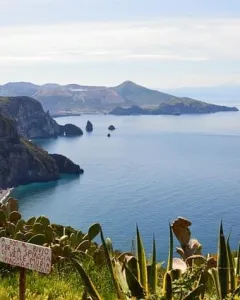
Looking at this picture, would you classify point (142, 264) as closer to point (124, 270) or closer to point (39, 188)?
point (124, 270)

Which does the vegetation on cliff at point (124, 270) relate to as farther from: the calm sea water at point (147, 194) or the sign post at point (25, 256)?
the calm sea water at point (147, 194)

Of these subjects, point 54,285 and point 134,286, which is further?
point 54,285

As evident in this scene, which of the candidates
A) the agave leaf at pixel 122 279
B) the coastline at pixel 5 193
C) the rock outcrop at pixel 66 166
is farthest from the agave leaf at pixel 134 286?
the rock outcrop at pixel 66 166

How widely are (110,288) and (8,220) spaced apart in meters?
5.01

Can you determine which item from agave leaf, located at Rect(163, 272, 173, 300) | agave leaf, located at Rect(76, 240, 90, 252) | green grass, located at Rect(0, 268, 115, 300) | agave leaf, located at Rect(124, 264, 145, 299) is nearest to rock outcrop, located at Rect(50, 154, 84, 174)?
agave leaf, located at Rect(76, 240, 90, 252)

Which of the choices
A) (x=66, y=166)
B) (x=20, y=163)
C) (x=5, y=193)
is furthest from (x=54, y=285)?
(x=66, y=166)

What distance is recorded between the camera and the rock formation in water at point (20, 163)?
13288 cm

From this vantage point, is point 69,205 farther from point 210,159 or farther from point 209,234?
point 210,159

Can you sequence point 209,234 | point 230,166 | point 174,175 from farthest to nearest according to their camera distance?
point 230,166 < point 174,175 < point 209,234

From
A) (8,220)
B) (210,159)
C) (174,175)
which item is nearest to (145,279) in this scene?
(8,220)

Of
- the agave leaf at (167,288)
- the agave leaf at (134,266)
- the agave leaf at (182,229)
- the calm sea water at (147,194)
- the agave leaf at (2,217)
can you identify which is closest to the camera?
the agave leaf at (167,288)

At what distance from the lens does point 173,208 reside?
91125 mm

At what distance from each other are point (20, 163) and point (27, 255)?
13314 cm

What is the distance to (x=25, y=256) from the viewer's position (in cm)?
650
